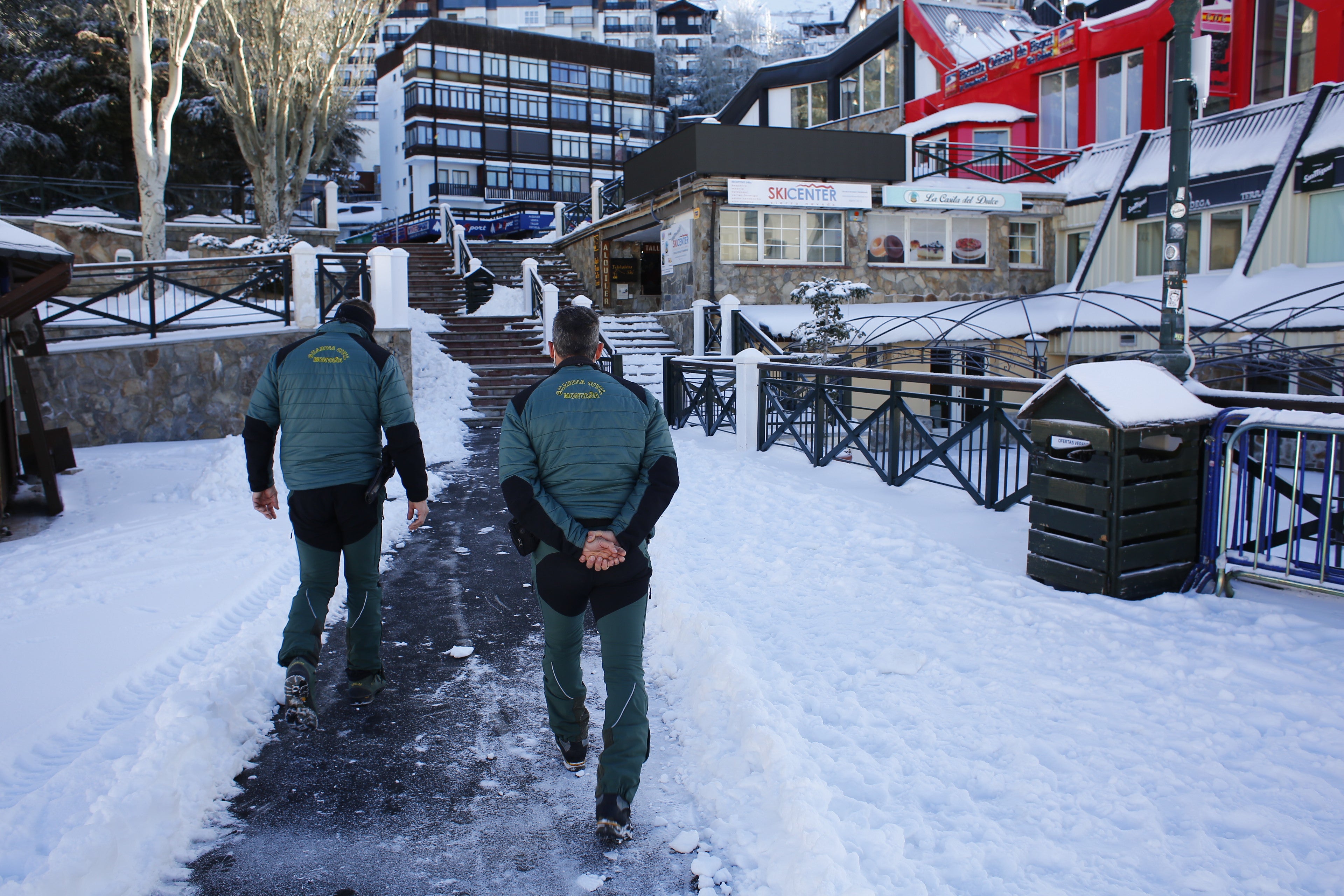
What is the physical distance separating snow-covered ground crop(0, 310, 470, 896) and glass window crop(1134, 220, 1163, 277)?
61.8ft

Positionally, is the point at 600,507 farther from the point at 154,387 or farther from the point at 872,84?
the point at 872,84

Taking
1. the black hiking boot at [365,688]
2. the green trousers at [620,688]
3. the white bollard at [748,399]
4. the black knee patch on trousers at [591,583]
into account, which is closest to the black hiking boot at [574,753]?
the green trousers at [620,688]

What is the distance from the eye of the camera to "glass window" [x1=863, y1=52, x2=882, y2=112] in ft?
101

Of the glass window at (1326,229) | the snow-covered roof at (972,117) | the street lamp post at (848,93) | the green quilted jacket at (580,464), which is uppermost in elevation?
the street lamp post at (848,93)

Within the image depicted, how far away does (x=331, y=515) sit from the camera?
3939mm

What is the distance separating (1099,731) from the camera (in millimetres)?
3623

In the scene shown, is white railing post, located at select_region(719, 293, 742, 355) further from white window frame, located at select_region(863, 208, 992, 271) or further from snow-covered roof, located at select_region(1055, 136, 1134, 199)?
snow-covered roof, located at select_region(1055, 136, 1134, 199)

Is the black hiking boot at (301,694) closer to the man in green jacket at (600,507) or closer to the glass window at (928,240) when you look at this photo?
the man in green jacket at (600,507)

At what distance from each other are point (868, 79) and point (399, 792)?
32614 mm

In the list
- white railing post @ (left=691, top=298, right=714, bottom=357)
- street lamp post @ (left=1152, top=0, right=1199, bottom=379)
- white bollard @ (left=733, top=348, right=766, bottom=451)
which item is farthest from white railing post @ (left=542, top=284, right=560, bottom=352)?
street lamp post @ (left=1152, top=0, right=1199, bottom=379)

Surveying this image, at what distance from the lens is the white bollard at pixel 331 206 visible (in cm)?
2947

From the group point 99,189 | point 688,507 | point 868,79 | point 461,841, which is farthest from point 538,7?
point 461,841

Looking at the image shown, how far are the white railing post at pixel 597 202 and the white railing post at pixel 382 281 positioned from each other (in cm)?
1333

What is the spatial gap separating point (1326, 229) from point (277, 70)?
77.8ft
